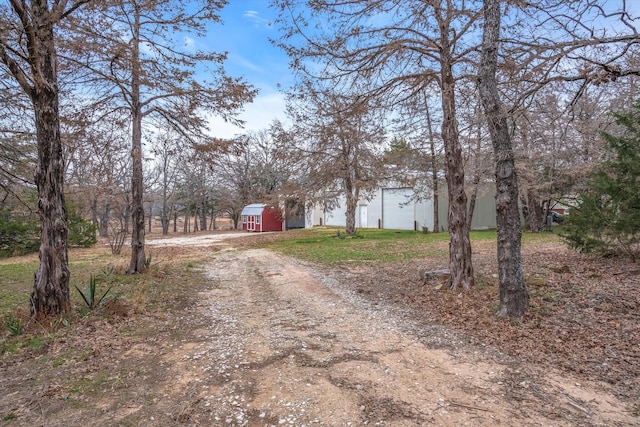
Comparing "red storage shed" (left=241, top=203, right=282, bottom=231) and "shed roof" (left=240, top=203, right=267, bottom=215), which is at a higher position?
"shed roof" (left=240, top=203, right=267, bottom=215)

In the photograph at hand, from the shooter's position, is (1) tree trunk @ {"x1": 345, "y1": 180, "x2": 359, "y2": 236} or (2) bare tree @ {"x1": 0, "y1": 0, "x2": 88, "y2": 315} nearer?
(2) bare tree @ {"x1": 0, "y1": 0, "x2": 88, "y2": 315}

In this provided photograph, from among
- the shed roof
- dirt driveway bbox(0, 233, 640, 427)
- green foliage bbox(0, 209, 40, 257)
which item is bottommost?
dirt driveway bbox(0, 233, 640, 427)

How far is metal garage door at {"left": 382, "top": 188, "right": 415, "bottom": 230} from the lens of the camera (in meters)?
26.7

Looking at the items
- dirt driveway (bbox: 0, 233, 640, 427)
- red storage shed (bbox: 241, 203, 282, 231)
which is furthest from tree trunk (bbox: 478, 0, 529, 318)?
red storage shed (bbox: 241, 203, 282, 231)

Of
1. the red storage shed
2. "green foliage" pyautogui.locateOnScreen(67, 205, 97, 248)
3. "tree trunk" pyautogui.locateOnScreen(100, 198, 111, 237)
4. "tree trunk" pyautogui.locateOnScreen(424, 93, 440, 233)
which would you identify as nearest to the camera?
"green foliage" pyautogui.locateOnScreen(67, 205, 97, 248)

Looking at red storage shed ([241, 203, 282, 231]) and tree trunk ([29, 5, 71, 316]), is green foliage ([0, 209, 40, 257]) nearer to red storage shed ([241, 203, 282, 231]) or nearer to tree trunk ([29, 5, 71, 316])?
tree trunk ([29, 5, 71, 316])

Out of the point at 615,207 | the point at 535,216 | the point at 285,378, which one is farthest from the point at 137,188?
the point at 535,216

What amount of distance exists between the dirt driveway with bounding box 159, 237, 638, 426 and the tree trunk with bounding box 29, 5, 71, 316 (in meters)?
2.11

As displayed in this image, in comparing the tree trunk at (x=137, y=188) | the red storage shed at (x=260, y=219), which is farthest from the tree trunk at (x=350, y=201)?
the tree trunk at (x=137, y=188)

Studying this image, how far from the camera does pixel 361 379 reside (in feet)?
11.2

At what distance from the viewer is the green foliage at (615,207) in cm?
775

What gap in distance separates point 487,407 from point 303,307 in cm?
370

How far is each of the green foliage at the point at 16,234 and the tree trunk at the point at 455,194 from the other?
18292 mm

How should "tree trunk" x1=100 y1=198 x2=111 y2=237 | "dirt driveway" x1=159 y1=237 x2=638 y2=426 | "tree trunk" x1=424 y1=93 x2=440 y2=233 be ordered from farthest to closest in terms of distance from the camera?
"tree trunk" x1=100 y1=198 x2=111 y2=237, "tree trunk" x1=424 y1=93 x2=440 y2=233, "dirt driveway" x1=159 y1=237 x2=638 y2=426
